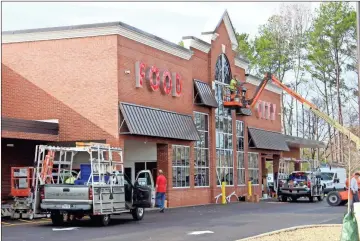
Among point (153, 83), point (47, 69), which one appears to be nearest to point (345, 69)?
point (153, 83)

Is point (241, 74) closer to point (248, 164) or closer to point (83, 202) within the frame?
point (248, 164)

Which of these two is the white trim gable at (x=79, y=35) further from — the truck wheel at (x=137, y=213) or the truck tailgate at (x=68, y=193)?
the truck tailgate at (x=68, y=193)

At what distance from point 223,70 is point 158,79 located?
10.2m

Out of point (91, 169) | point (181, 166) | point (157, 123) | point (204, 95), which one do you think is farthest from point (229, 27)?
point (91, 169)

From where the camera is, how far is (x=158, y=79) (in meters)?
32.0

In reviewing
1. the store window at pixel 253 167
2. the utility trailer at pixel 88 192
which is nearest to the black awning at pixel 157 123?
the utility trailer at pixel 88 192

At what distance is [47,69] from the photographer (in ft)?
97.5

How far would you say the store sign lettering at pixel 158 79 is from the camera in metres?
30.4

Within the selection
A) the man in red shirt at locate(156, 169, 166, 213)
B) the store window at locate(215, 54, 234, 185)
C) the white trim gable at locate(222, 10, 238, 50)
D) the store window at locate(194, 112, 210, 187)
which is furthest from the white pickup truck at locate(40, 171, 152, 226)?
the white trim gable at locate(222, 10, 238, 50)

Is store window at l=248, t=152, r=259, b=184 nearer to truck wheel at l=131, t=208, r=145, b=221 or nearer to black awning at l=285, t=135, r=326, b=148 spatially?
black awning at l=285, t=135, r=326, b=148

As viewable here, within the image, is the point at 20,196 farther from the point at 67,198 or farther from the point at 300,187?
the point at 300,187

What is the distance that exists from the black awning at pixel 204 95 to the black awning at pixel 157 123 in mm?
1667

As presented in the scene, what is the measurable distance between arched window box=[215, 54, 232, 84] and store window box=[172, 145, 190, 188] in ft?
21.9

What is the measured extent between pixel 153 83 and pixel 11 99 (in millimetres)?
6456
